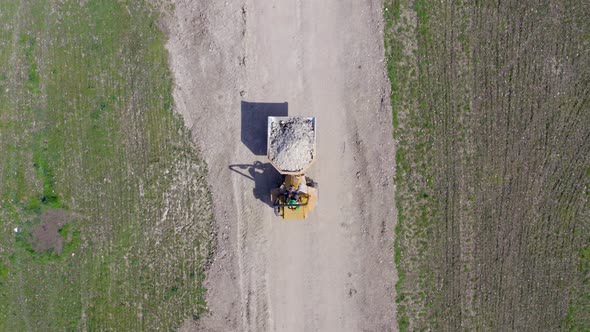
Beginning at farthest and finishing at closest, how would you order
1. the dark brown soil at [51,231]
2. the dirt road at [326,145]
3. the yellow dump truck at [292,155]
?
the dark brown soil at [51,231], the dirt road at [326,145], the yellow dump truck at [292,155]

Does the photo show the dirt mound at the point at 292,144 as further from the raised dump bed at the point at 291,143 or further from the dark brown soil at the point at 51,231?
the dark brown soil at the point at 51,231

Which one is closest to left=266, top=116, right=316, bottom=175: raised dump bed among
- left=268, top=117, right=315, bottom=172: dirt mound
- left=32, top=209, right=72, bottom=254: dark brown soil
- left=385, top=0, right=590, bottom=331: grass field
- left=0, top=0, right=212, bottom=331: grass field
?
left=268, top=117, right=315, bottom=172: dirt mound

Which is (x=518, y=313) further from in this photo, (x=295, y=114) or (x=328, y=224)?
(x=295, y=114)

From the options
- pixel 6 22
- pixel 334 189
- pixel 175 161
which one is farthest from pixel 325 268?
pixel 6 22

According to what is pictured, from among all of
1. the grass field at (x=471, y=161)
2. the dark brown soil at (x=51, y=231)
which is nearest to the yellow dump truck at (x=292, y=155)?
the grass field at (x=471, y=161)

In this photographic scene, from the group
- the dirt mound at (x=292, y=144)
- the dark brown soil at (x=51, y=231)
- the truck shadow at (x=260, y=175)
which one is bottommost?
the dark brown soil at (x=51, y=231)

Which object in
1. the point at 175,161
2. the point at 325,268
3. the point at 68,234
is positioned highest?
the point at 175,161

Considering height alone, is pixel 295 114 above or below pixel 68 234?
above
